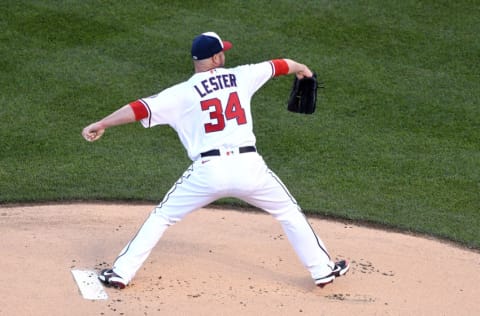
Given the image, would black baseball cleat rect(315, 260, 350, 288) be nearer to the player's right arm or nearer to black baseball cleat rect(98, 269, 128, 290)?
black baseball cleat rect(98, 269, 128, 290)

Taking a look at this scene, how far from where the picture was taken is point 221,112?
19.4ft

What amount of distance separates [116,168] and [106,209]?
799 millimetres

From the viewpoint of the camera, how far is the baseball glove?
646 cm

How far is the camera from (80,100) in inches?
375

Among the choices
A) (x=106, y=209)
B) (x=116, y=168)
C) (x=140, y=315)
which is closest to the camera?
(x=140, y=315)

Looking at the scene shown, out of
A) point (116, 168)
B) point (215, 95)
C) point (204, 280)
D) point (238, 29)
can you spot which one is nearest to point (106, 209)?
point (116, 168)

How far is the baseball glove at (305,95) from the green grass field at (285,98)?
4.90ft

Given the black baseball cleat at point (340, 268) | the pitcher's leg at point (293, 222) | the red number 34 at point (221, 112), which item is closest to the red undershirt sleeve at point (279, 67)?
the red number 34 at point (221, 112)

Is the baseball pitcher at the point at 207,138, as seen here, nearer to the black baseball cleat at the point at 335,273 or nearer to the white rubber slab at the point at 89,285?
the white rubber slab at the point at 89,285

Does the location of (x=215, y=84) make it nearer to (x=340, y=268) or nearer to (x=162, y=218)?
(x=162, y=218)

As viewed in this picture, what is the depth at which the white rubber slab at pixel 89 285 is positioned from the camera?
600cm

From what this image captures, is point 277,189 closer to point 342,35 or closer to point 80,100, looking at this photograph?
point 80,100

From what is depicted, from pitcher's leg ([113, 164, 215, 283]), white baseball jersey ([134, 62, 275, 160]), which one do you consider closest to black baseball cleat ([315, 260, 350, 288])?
pitcher's leg ([113, 164, 215, 283])

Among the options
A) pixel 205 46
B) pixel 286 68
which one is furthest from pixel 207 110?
pixel 286 68
